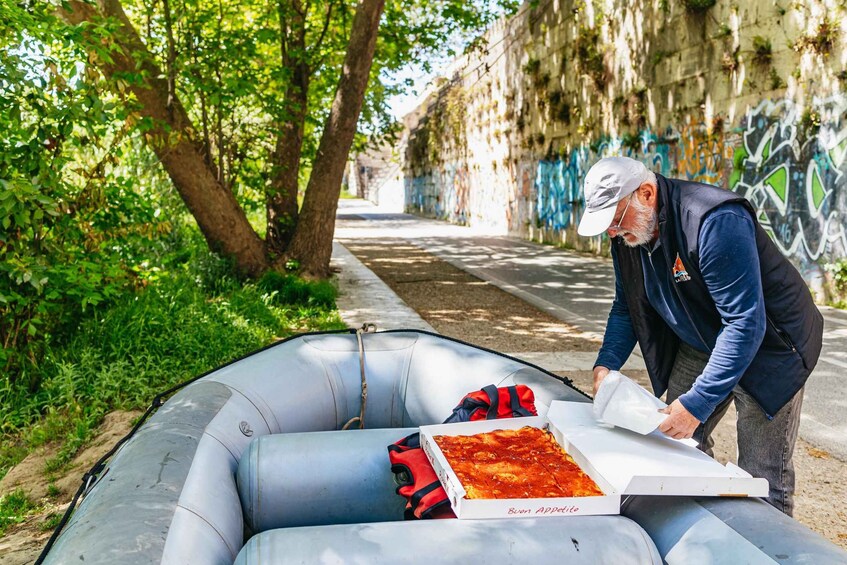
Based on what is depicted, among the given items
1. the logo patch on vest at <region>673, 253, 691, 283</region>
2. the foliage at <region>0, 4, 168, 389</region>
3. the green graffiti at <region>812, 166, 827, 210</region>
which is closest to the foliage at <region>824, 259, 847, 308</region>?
the green graffiti at <region>812, 166, 827, 210</region>

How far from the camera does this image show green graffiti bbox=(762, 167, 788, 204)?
10.2m

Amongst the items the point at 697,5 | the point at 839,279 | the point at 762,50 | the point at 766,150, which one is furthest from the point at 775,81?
the point at 839,279

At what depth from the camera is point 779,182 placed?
405 inches

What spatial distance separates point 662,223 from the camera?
2.82m

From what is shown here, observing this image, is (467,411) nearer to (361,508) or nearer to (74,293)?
(361,508)

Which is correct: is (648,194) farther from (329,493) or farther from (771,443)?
(329,493)

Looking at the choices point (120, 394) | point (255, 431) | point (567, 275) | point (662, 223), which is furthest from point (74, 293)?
point (567, 275)

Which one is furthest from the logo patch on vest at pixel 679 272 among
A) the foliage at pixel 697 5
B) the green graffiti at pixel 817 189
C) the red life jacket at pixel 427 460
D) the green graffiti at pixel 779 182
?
the foliage at pixel 697 5

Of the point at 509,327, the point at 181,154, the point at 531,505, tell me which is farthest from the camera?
the point at 181,154

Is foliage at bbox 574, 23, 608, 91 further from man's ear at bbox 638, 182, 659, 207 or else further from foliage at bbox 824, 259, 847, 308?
man's ear at bbox 638, 182, 659, 207

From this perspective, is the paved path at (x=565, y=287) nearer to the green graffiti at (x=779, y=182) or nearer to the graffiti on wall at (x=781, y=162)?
the graffiti on wall at (x=781, y=162)

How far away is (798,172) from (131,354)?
833 centimetres

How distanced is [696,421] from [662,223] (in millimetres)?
719

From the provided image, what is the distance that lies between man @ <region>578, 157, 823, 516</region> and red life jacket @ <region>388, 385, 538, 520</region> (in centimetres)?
72
